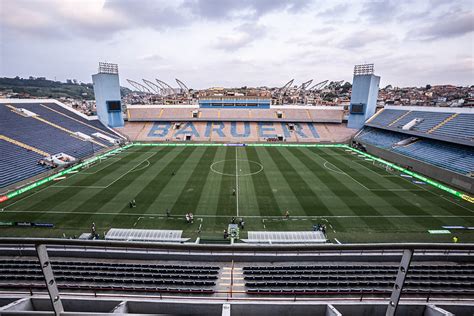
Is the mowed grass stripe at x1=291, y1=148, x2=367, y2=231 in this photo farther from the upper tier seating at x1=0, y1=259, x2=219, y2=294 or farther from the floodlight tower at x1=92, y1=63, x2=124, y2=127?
the floodlight tower at x1=92, y1=63, x2=124, y2=127

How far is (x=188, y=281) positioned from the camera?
12609mm

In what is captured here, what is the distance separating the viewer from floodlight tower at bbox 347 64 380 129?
5534 centimetres

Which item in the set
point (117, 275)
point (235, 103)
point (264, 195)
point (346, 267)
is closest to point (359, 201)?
point (264, 195)

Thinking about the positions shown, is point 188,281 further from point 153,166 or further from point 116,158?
point 116,158

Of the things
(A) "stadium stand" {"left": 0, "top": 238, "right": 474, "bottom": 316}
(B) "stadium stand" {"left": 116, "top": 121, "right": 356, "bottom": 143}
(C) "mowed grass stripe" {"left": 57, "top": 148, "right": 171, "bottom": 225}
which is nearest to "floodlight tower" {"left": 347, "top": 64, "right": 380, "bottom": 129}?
(B) "stadium stand" {"left": 116, "top": 121, "right": 356, "bottom": 143}

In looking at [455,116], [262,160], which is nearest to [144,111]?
[262,160]

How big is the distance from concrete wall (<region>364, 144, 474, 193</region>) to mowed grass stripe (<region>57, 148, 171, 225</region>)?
1470 inches

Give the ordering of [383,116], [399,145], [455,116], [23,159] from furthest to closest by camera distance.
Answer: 1. [383,116]
2. [399,145]
3. [455,116]
4. [23,159]

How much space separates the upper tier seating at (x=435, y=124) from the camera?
3378 cm

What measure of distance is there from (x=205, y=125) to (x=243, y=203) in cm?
4051

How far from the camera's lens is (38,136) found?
39719 millimetres

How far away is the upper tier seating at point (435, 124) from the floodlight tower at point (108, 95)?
59.9 metres

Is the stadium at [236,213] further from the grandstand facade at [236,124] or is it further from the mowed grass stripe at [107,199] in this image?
the grandstand facade at [236,124]

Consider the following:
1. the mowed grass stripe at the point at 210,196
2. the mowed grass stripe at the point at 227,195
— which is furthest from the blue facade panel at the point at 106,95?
the mowed grass stripe at the point at 210,196
